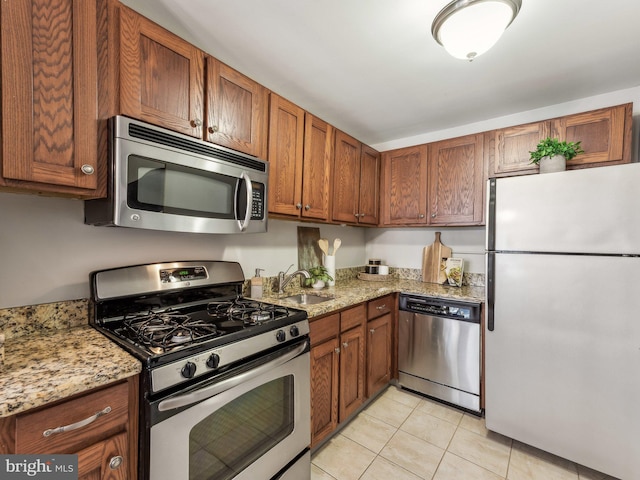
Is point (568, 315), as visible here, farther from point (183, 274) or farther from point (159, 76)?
point (159, 76)

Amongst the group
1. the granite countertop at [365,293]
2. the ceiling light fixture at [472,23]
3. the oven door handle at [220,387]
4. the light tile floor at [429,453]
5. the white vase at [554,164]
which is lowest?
the light tile floor at [429,453]

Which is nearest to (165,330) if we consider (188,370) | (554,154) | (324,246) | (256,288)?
(188,370)

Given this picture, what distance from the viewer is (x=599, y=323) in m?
1.57

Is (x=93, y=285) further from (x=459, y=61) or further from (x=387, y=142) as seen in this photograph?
(x=387, y=142)

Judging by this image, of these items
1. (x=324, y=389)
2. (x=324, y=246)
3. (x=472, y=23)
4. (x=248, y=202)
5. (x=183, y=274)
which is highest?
(x=472, y=23)

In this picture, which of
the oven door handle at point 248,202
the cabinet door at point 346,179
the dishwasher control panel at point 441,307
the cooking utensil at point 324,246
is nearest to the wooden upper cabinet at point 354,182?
the cabinet door at point 346,179

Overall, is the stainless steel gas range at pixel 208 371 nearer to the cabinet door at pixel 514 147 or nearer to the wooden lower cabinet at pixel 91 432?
the wooden lower cabinet at pixel 91 432

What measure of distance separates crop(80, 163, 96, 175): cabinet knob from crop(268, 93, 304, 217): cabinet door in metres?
0.91

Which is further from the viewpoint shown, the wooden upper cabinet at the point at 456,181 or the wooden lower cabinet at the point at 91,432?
the wooden upper cabinet at the point at 456,181

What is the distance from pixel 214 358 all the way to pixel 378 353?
1.59 m

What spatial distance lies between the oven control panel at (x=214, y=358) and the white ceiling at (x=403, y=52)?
156 cm

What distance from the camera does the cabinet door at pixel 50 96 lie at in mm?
899

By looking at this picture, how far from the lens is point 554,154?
1.88 metres

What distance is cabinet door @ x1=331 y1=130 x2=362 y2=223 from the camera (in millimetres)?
2391
